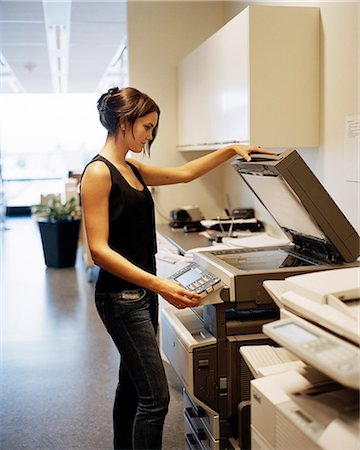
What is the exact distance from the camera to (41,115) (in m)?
11.1

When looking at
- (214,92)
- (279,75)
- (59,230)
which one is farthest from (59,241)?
(279,75)

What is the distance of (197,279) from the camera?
7.00 ft

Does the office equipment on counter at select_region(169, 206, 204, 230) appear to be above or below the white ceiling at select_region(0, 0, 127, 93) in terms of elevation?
below

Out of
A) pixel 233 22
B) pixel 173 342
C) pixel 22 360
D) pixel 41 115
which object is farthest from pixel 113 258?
pixel 41 115

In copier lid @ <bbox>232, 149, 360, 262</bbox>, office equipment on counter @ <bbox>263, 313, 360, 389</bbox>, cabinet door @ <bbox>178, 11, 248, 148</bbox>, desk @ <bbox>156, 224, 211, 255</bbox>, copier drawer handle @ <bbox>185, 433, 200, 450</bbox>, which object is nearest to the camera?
office equipment on counter @ <bbox>263, 313, 360, 389</bbox>

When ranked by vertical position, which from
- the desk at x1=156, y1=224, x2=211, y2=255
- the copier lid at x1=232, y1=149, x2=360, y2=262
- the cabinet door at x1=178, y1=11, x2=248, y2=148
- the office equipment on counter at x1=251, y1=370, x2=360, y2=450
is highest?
the cabinet door at x1=178, y1=11, x2=248, y2=148

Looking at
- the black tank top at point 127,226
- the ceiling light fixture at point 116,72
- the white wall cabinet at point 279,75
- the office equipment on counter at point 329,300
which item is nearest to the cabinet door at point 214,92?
the white wall cabinet at point 279,75

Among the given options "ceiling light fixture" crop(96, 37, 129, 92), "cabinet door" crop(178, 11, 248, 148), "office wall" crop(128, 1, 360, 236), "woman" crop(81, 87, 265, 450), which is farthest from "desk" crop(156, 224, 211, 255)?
"ceiling light fixture" crop(96, 37, 129, 92)

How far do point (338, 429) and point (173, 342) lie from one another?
1166 mm

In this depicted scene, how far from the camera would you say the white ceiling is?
5.03 m

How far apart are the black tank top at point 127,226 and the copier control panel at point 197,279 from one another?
136 mm

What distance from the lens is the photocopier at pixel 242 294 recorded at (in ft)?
6.61

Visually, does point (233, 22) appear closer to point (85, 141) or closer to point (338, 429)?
point (338, 429)

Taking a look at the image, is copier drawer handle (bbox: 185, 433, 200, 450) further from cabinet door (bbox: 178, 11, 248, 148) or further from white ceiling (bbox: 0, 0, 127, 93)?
white ceiling (bbox: 0, 0, 127, 93)
